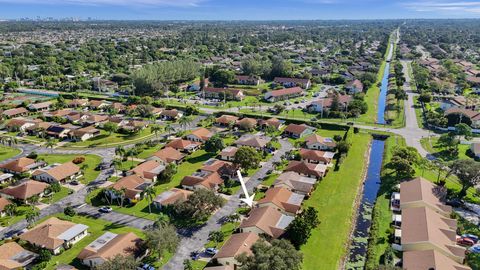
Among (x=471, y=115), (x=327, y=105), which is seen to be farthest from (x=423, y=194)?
(x=327, y=105)

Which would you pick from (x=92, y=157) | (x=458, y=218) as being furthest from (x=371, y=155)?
(x=92, y=157)

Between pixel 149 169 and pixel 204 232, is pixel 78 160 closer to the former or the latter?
pixel 149 169

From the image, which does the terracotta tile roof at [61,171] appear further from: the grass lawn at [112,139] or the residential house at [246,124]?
the residential house at [246,124]

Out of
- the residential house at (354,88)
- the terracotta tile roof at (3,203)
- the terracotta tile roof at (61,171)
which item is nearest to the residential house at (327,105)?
the residential house at (354,88)

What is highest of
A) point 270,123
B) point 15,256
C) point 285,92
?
point 285,92

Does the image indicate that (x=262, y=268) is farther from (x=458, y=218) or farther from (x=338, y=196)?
(x=458, y=218)

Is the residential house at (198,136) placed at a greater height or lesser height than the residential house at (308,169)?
greater

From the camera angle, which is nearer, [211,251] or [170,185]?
[211,251]
